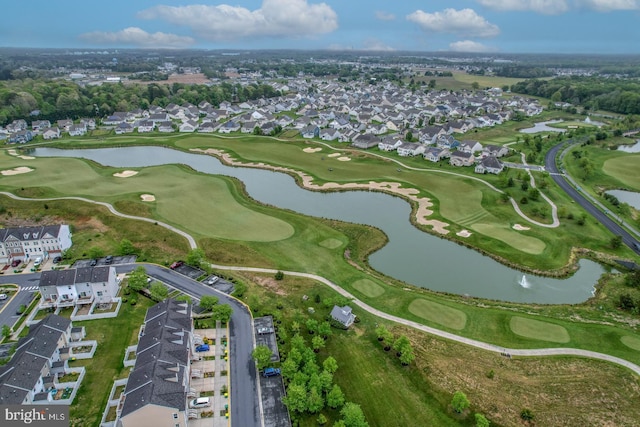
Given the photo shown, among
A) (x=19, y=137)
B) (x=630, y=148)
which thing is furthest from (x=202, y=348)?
(x=630, y=148)

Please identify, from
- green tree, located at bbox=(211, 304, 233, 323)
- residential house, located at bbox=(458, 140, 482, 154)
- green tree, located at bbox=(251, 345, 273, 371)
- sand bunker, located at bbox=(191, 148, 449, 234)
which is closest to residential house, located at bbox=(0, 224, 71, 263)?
green tree, located at bbox=(211, 304, 233, 323)

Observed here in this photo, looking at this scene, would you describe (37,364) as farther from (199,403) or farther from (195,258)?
(195,258)

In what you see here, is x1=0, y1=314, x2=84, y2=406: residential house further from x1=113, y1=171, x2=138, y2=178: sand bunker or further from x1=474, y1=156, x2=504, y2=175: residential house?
x1=474, y1=156, x2=504, y2=175: residential house

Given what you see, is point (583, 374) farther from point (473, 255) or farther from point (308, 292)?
point (308, 292)

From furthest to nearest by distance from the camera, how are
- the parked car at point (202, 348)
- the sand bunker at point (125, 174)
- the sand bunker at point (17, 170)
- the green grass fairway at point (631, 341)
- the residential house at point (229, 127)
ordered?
the residential house at point (229, 127), the sand bunker at point (125, 174), the sand bunker at point (17, 170), the green grass fairway at point (631, 341), the parked car at point (202, 348)

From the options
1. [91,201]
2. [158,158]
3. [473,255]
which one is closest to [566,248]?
[473,255]

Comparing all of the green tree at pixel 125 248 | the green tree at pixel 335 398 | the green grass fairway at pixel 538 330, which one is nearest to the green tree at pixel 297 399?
the green tree at pixel 335 398

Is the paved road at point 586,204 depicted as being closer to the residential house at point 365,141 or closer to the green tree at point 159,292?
the residential house at point 365,141
